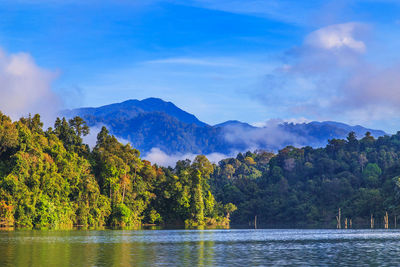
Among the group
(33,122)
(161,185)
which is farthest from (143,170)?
(33,122)

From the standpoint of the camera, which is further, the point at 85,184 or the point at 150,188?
the point at 150,188

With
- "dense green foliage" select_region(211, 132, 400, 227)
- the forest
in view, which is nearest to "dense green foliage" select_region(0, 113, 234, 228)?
the forest

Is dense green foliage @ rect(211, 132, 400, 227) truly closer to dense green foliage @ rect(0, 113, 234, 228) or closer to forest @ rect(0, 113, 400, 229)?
forest @ rect(0, 113, 400, 229)

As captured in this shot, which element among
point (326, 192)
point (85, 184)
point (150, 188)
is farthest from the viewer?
point (326, 192)

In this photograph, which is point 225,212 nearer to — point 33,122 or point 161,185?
point 161,185

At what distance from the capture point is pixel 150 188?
5143 inches

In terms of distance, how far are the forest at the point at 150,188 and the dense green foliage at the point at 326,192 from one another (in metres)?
0.32

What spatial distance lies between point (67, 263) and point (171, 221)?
105 metres

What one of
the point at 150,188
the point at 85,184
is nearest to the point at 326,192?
the point at 150,188

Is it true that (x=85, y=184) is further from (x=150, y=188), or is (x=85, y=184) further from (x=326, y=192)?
(x=326, y=192)

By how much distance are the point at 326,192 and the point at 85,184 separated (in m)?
80.2

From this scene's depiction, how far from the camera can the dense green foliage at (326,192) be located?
134125 millimetres

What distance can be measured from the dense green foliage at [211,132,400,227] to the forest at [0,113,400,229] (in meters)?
0.32

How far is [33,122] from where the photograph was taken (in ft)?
356
